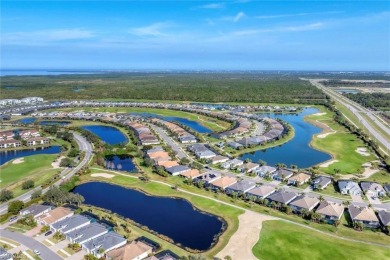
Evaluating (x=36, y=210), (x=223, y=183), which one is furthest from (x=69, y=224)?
(x=223, y=183)

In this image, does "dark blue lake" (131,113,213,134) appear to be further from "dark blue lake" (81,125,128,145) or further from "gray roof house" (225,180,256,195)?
"gray roof house" (225,180,256,195)

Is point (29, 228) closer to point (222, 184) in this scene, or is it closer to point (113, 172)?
point (113, 172)

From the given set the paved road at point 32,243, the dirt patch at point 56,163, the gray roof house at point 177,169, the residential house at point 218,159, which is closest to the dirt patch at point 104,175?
the dirt patch at point 56,163

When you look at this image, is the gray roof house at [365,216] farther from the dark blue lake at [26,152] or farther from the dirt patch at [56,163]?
the dark blue lake at [26,152]

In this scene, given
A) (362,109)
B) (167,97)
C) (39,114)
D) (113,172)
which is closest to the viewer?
(113,172)

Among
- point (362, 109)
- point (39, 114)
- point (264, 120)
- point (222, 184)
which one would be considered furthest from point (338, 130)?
point (39, 114)

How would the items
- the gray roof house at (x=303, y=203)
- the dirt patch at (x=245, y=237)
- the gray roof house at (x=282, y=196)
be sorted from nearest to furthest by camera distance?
the dirt patch at (x=245, y=237), the gray roof house at (x=303, y=203), the gray roof house at (x=282, y=196)

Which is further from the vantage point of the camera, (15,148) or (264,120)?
(264,120)
